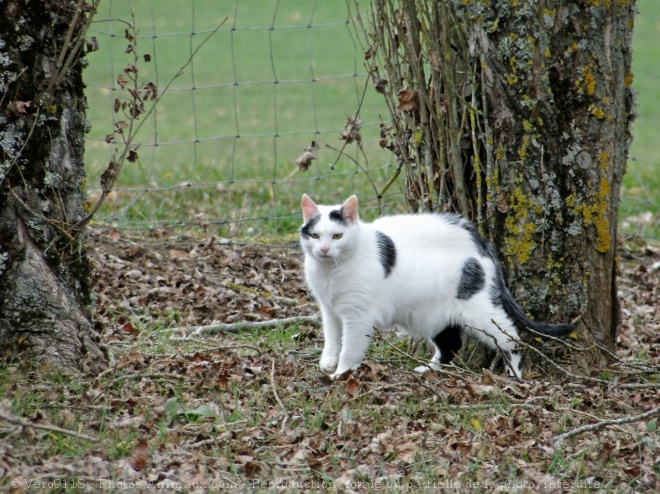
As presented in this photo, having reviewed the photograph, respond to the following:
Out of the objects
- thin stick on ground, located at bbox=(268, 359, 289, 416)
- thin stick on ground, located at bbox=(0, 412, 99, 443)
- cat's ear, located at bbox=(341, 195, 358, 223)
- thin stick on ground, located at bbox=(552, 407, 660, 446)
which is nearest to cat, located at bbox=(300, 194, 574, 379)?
cat's ear, located at bbox=(341, 195, 358, 223)

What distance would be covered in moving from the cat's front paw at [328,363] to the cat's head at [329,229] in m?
0.57

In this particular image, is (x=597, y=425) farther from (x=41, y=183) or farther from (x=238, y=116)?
(x=238, y=116)

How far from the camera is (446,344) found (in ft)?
15.6

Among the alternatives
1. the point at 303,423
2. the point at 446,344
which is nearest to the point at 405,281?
the point at 446,344

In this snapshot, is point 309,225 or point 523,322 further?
point 309,225

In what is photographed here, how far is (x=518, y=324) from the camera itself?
4395mm

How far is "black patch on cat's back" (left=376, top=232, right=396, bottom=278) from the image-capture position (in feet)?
15.1

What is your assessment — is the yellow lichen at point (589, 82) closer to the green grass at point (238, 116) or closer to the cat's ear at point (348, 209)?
the cat's ear at point (348, 209)

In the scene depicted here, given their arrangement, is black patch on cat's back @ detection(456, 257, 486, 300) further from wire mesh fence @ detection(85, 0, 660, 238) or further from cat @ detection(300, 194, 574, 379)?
wire mesh fence @ detection(85, 0, 660, 238)

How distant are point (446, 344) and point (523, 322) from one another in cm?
56

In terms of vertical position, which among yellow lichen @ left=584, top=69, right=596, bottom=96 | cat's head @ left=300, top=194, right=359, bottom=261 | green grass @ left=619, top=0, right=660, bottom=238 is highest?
yellow lichen @ left=584, top=69, right=596, bottom=96

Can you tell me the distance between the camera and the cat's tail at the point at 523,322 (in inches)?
168

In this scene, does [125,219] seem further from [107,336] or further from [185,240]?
[107,336]

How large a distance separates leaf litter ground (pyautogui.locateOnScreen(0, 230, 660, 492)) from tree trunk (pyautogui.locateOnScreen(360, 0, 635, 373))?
0.53m
